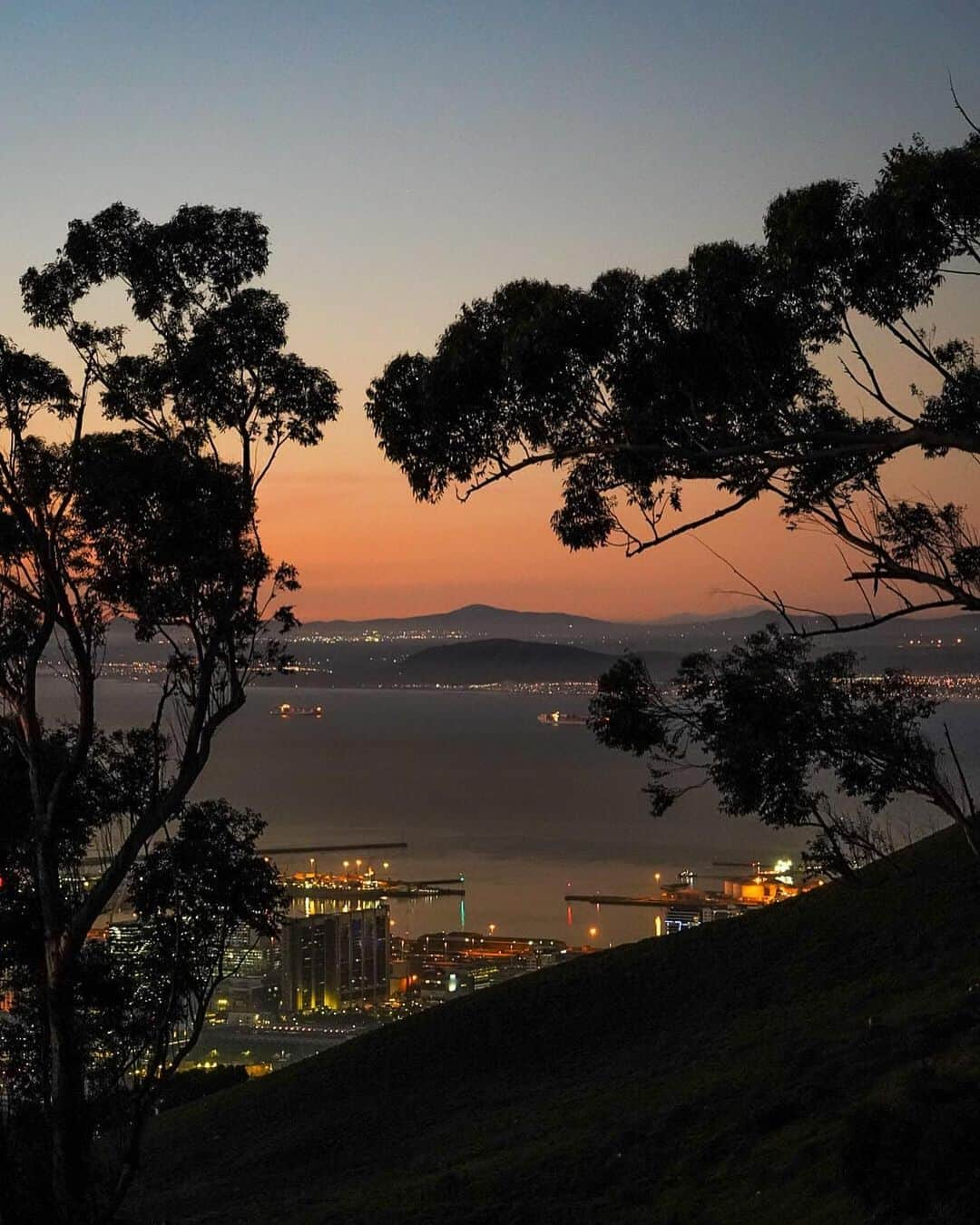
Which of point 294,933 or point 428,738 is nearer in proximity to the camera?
point 294,933

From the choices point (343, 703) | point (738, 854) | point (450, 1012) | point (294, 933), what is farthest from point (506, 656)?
point (450, 1012)

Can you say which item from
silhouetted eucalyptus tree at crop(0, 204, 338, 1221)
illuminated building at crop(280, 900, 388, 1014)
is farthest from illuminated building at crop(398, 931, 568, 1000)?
silhouetted eucalyptus tree at crop(0, 204, 338, 1221)

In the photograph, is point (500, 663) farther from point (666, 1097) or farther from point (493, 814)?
point (666, 1097)

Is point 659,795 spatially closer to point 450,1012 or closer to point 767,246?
point 450,1012

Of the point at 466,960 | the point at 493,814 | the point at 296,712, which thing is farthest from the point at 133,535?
the point at 296,712

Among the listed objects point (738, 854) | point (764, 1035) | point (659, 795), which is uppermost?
point (659, 795)

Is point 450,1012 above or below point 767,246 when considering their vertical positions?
below

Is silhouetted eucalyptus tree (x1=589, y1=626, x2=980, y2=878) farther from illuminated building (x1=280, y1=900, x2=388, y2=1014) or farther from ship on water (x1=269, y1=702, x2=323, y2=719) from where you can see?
ship on water (x1=269, y1=702, x2=323, y2=719)

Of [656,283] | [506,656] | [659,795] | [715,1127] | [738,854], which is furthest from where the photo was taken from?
[506,656]
